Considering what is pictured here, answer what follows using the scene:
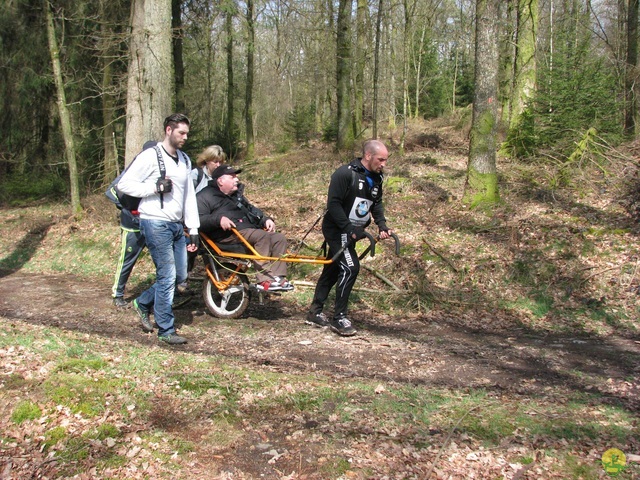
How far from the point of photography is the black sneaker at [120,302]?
721 cm

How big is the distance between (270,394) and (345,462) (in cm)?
109

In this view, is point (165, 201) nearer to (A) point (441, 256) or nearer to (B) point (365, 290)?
(B) point (365, 290)

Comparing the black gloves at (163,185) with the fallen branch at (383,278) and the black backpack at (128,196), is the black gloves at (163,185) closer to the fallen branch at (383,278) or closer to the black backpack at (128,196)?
the black backpack at (128,196)

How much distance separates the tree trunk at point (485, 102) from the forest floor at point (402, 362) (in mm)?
804

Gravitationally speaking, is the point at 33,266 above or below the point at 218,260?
below

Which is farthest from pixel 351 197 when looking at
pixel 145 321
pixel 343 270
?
pixel 145 321

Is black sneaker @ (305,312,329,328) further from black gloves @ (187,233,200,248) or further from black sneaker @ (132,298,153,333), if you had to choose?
black sneaker @ (132,298,153,333)

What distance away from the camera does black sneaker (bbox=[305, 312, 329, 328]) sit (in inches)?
258

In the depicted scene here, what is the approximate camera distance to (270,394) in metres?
4.29

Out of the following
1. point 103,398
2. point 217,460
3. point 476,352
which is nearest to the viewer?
point 217,460

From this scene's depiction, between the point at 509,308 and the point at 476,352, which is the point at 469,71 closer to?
the point at 509,308

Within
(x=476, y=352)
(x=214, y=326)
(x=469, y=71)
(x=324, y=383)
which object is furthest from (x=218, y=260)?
(x=469, y=71)

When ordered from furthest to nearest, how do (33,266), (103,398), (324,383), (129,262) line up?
(33,266) < (129,262) < (324,383) < (103,398)

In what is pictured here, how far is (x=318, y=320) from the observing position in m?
6.58
